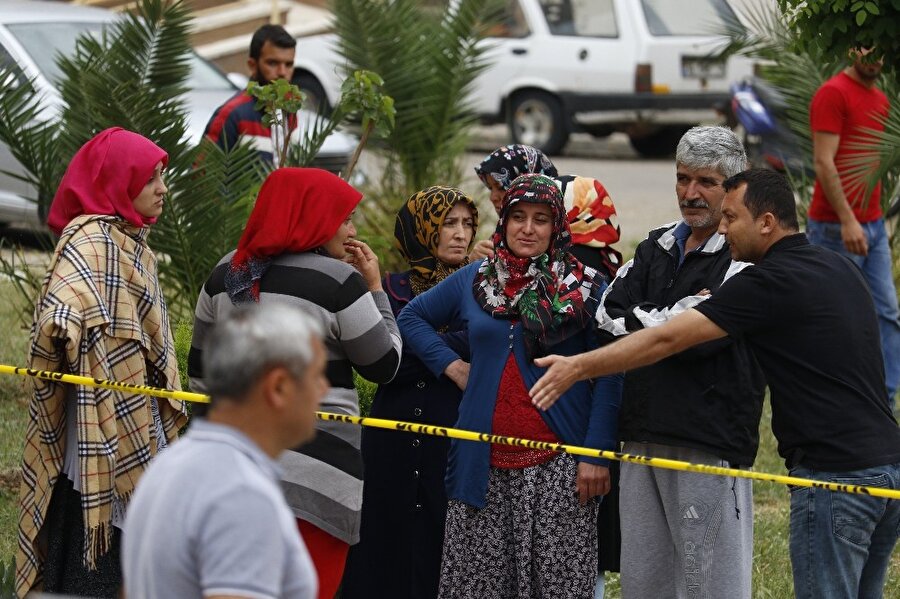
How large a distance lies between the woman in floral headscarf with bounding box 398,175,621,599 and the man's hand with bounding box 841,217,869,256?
302 cm

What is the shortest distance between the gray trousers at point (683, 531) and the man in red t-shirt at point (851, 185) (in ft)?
10.3

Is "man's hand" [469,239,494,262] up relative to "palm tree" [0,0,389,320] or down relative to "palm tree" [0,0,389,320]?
down

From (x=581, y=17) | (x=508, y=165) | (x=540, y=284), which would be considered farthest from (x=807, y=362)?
(x=581, y=17)

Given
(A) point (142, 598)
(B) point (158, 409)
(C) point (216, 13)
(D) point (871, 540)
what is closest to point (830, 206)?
(D) point (871, 540)

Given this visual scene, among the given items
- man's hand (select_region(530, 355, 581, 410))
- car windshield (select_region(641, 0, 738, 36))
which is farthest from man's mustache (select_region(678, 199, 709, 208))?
car windshield (select_region(641, 0, 738, 36))

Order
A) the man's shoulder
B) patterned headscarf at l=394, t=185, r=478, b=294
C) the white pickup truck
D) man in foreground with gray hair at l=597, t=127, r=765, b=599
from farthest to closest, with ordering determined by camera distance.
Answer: the white pickup truck < the man's shoulder < patterned headscarf at l=394, t=185, r=478, b=294 < man in foreground with gray hair at l=597, t=127, r=765, b=599

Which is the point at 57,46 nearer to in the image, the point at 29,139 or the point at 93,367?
the point at 29,139

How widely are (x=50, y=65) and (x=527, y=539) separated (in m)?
6.95

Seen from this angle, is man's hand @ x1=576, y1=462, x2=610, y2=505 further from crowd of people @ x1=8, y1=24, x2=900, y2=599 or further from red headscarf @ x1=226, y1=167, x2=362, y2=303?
red headscarf @ x1=226, y1=167, x2=362, y2=303

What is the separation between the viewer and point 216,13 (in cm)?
1916

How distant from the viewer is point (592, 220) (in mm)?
5277

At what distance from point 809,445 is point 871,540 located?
0.41 metres

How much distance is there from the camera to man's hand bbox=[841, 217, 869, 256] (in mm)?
7219

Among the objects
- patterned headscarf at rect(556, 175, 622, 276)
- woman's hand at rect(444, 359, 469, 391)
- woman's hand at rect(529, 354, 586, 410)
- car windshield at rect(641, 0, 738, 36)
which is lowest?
woman's hand at rect(529, 354, 586, 410)
